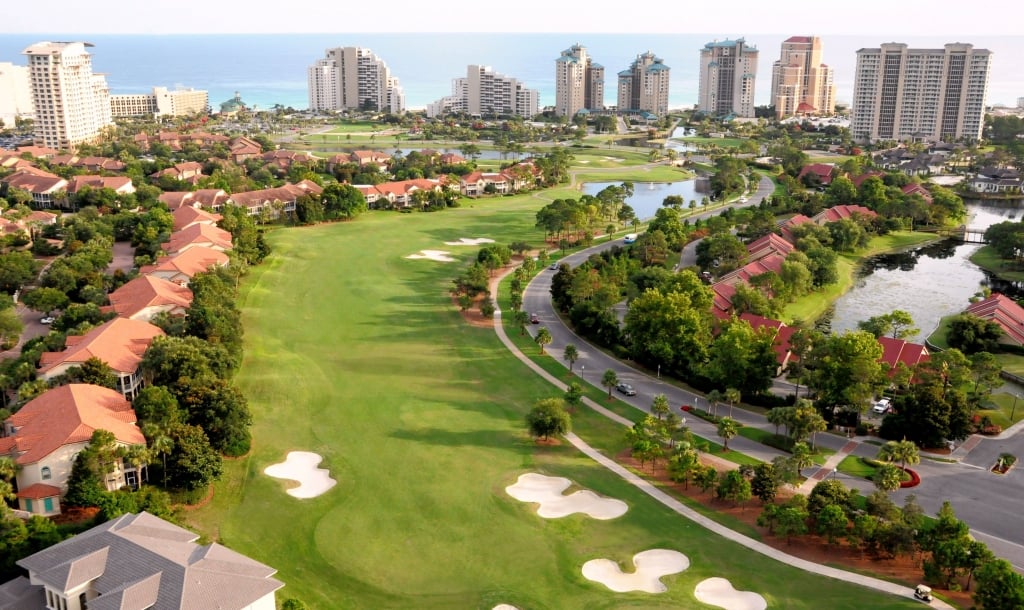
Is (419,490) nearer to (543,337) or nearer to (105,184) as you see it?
(543,337)

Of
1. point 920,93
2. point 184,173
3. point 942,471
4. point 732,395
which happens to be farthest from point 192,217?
point 920,93

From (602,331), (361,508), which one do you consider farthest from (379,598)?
(602,331)

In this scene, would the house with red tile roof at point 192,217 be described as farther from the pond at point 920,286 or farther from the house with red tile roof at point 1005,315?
the house with red tile roof at point 1005,315

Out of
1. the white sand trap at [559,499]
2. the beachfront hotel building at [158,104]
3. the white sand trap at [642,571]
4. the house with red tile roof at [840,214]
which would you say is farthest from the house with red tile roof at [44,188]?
the beachfront hotel building at [158,104]

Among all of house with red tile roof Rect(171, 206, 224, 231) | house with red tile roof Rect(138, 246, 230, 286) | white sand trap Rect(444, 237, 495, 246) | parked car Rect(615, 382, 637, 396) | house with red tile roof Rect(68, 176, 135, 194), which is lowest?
parked car Rect(615, 382, 637, 396)

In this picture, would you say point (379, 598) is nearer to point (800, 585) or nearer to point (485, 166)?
point (800, 585)

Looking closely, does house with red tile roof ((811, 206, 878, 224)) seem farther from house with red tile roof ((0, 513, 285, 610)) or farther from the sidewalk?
house with red tile roof ((0, 513, 285, 610))

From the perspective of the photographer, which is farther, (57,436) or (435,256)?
(435,256)

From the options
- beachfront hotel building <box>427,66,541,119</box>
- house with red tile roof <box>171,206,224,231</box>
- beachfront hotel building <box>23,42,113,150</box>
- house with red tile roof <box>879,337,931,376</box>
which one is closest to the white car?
house with red tile roof <box>879,337,931,376</box>
